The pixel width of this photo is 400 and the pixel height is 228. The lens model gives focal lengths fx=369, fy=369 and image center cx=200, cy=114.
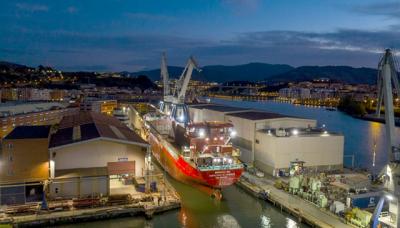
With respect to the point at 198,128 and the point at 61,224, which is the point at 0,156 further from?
the point at 198,128

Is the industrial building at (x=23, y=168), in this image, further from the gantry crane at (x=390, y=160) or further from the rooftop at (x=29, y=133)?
the gantry crane at (x=390, y=160)

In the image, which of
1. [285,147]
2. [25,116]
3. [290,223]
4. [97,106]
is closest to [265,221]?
[290,223]

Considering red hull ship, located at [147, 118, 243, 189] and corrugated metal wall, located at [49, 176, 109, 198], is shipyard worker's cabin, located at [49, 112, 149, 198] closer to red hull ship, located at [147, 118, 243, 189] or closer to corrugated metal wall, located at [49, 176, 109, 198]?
corrugated metal wall, located at [49, 176, 109, 198]

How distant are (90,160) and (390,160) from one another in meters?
6.40

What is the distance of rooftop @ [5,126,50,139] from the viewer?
8805 mm

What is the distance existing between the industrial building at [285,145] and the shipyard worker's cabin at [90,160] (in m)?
3.66

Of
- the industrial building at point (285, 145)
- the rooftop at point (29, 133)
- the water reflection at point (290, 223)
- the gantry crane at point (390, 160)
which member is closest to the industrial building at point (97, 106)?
the rooftop at point (29, 133)

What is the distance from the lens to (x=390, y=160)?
680 centimetres

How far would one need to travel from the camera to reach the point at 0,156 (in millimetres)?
8398

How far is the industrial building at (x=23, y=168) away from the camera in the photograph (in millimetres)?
7730

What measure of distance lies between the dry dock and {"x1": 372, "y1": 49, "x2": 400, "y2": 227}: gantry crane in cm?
77

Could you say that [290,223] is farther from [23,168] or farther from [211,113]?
[211,113]

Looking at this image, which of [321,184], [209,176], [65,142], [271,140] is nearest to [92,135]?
[65,142]

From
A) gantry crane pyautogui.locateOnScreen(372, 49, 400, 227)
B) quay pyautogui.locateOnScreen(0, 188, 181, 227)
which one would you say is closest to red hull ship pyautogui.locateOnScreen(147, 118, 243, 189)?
quay pyautogui.locateOnScreen(0, 188, 181, 227)
